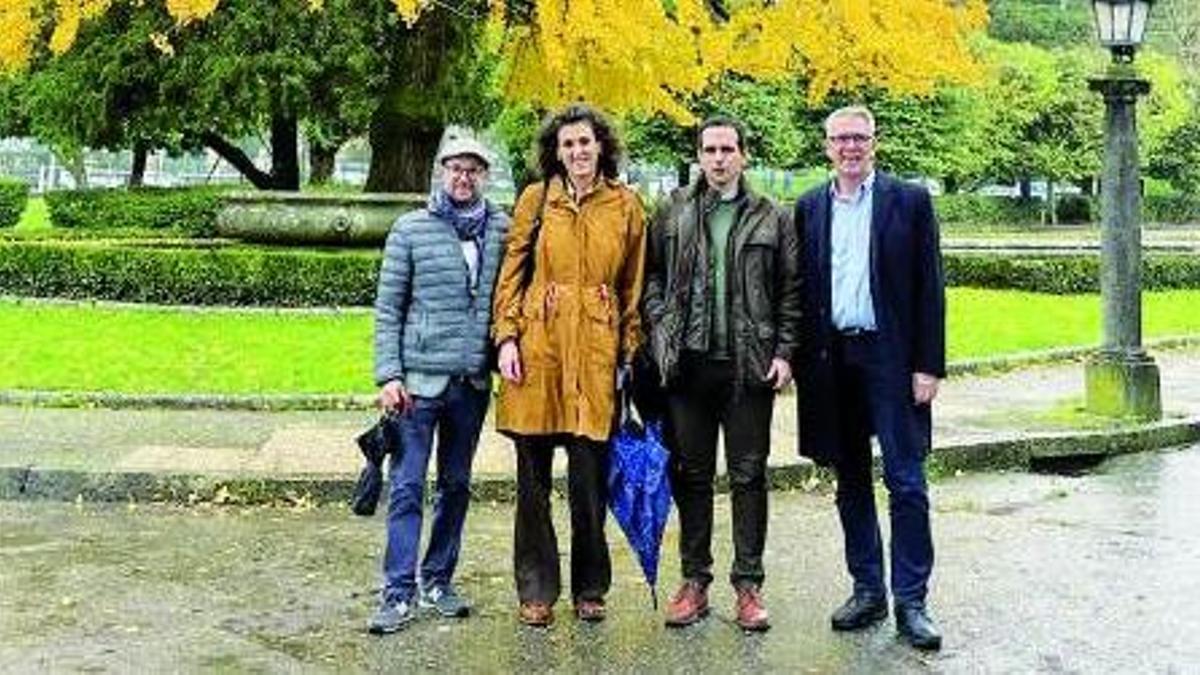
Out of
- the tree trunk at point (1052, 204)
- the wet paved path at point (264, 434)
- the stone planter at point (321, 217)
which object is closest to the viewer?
the wet paved path at point (264, 434)

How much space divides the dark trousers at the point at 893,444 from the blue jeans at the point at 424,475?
4.69 feet

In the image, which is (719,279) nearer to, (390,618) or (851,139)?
(851,139)

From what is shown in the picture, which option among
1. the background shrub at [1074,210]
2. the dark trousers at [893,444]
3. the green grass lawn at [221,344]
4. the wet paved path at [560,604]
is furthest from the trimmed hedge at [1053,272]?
the background shrub at [1074,210]

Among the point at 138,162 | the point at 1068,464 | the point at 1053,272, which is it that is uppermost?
the point at 138,162

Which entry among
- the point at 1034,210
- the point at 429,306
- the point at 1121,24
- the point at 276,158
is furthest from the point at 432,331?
the point at 1034,210

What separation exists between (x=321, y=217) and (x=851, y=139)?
13832 millimetres

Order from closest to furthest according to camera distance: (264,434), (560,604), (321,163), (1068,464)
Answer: (560,604) < (264,434) < (1068,464) < (321,163)

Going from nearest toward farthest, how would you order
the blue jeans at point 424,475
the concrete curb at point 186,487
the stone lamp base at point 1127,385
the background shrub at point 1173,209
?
the blue jeans at point 424,475, the concrete curb at point 186,487, the stone lamp base at point 1127,385, the background shrub at point 1173,209

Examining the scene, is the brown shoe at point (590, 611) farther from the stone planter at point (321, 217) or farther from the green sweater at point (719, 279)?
the stone planter at point (321, 217)

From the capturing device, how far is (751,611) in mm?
6520

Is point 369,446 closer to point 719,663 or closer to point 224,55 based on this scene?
point 719,663

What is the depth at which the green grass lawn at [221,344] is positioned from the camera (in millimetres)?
13492

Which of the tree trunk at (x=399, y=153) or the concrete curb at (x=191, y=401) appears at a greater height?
the tree trunk at (x=399, y=153)

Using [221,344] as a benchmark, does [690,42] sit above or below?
above
